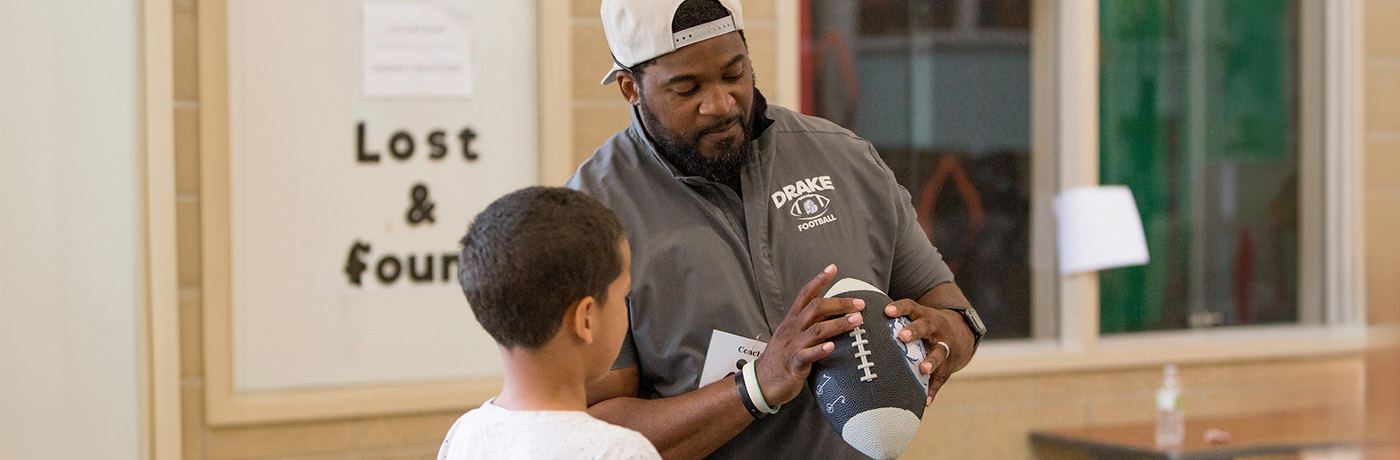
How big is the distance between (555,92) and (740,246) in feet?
4.83

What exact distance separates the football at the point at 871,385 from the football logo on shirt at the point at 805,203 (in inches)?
4.8

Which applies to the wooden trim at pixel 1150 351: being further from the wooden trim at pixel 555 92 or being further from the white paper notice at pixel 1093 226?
the wooden trim at pixel 555 92

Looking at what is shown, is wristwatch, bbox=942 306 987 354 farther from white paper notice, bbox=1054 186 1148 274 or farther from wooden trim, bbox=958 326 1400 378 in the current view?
white paper notice, bbox=1054 186 1148 274

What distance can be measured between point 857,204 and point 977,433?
1963 millimetres

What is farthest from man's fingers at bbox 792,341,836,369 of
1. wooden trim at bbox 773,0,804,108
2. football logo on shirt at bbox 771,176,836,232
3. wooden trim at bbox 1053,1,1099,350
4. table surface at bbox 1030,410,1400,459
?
wooden trim at bbox 1053,1,1099,350

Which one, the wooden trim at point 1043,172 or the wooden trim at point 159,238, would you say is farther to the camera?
the wooden trim at point 1043,172

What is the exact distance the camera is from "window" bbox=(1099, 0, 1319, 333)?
367cm

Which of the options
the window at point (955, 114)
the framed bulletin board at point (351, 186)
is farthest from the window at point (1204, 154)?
the framed bulletin board at point (351, 186)

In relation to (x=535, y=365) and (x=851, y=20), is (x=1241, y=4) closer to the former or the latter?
(x=851, y=20)

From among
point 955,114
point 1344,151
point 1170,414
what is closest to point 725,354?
point 955,114

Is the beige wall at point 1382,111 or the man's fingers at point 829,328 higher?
the beige wall at point 1382,111

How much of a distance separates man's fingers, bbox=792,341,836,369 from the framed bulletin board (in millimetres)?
1659

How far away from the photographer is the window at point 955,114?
339 centimetres

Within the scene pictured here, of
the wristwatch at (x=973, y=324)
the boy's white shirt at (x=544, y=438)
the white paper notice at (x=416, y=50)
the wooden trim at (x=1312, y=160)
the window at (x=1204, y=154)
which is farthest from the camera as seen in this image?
the wooden trim at (x=1312, y=160)
